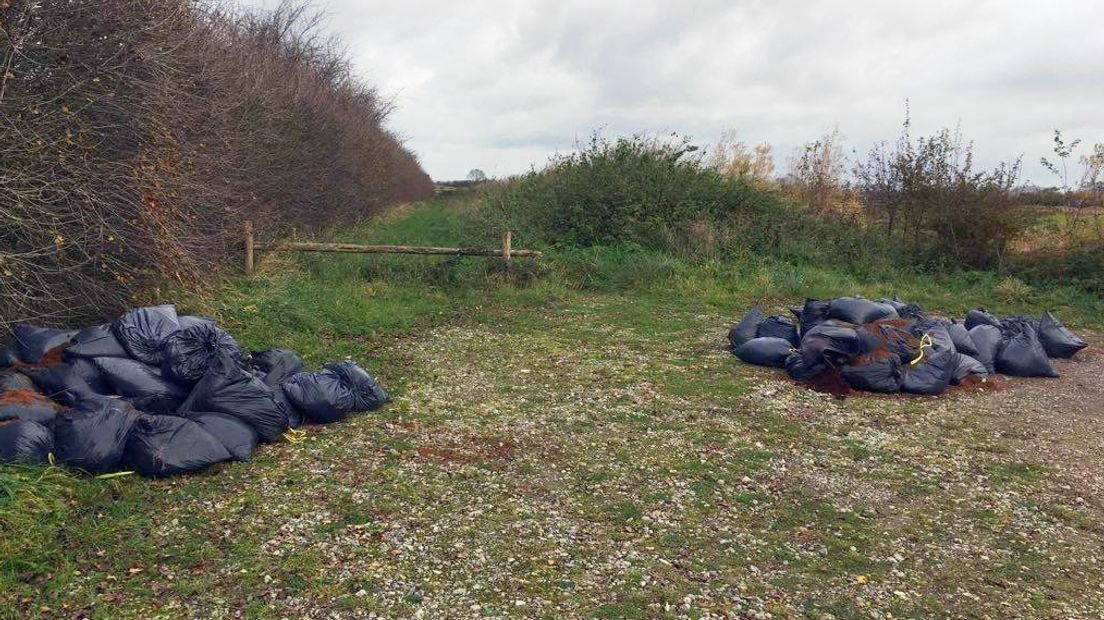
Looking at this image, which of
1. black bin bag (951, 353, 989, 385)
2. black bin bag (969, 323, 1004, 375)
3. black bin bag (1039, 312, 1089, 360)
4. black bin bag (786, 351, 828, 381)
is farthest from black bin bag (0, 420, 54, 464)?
black bin bag (1039, 312, 1089, 360)

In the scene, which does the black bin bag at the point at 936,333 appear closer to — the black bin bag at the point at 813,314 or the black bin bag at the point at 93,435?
the black bin bag at the point at 813,314

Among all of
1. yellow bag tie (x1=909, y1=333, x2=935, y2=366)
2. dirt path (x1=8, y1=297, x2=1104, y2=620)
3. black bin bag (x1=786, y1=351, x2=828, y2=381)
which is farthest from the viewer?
black bin bag (x1=786, y1=351, x2=828, y2=381)

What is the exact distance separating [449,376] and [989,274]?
11.0 metres

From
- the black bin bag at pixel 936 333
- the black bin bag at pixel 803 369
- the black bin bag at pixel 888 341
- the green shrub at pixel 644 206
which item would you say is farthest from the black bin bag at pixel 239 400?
the green shrub at pixel 644 206

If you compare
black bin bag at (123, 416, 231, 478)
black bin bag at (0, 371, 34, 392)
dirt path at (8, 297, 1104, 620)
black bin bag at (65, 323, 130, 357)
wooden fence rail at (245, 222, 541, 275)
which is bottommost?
dirt path at (8, 297, 1104, 620)

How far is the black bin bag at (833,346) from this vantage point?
7.34 m

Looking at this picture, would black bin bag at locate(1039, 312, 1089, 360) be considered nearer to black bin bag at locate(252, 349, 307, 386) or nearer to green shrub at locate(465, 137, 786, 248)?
green shrub at locate(465, 137, 786, 248)

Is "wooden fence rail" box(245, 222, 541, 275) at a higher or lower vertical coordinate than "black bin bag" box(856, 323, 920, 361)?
higher

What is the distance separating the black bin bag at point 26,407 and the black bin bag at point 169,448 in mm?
511

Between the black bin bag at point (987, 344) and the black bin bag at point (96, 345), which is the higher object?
the black bin bag at point (96, 345)

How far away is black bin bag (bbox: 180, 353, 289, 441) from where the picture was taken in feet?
17.1

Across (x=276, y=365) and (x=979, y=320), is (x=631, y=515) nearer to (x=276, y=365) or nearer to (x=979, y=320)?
(x=276, y=365)

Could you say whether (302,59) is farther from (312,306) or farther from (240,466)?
(240,466)

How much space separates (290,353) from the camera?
21.3ft
